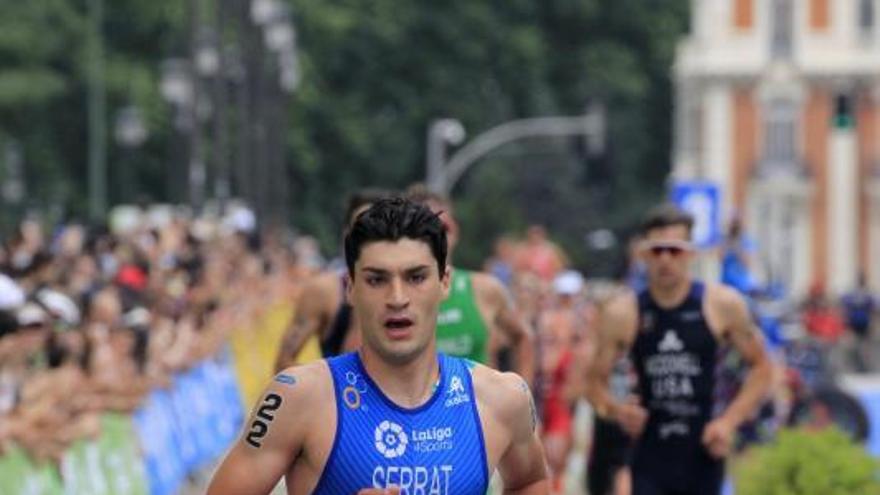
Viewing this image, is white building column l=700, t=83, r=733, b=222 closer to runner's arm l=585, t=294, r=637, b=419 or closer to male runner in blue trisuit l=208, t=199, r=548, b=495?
runner's arm l=585, t=294, r=637, b=419

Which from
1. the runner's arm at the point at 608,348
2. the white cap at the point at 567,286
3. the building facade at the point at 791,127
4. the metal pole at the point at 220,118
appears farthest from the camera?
the building facade at the point at 791,127

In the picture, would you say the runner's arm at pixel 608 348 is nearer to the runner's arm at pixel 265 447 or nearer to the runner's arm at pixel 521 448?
the runner's arm at pixel 521 448

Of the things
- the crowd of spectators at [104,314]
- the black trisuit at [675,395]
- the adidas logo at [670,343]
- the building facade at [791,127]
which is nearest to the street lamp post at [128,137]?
the crowd of spectators at [104,314]

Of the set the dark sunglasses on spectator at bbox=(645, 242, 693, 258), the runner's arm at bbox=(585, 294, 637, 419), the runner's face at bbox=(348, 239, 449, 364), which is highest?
the runner's face at bbox=(348, 239, 449, 364)

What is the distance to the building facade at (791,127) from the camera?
95938mm

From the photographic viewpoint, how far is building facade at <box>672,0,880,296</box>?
95.9 metres

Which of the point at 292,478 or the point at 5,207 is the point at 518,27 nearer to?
the point at 5,207

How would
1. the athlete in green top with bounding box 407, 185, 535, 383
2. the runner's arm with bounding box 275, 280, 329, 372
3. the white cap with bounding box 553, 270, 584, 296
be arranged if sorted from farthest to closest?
the white cap with bounding box 553, 270, 584, 296 < the athlete in green top with bounding box 407, 185, 535, 383 < the runner's arm with bounding box 275, 280, 329, 372

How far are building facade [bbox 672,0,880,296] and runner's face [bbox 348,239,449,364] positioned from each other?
87.7m

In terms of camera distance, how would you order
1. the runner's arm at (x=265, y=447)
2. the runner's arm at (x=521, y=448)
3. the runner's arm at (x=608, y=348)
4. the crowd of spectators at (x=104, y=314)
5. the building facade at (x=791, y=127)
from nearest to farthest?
1. the runner's arm at (x=265, y=447)
2. the runner's arm at (x=521, y=448)
3. the runner's arm at (x=608, y=348)
4. the crowd of spectators at (x=104, y=314)
5. the building facade at (x=791, y=127)

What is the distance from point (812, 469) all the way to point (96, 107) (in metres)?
49.9

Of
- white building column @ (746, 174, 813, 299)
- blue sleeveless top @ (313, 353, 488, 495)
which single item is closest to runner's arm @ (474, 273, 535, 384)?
blue sleeveless top @ (313, 353, 488, 495)

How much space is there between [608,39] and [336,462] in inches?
2958

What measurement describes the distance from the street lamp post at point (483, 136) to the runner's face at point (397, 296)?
57664 mm
